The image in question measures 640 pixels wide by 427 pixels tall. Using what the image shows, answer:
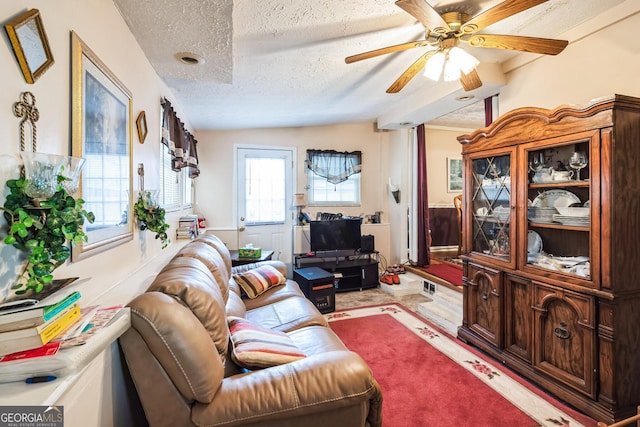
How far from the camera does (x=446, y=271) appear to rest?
14.1 ft

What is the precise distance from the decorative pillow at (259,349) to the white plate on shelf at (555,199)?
206cm

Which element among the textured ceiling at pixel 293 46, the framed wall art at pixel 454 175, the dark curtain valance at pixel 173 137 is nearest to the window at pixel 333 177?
the textured ceiling at pixel 293 46

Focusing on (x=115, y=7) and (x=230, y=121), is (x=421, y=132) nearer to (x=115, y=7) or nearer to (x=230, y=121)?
(x=230, y=121)

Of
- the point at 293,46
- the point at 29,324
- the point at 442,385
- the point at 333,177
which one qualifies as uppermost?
the point at 293,46

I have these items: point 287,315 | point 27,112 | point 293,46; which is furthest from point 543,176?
point 27,112

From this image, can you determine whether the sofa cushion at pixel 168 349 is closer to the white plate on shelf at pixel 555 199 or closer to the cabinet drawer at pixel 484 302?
the cabinet drawer at pixel 484 302

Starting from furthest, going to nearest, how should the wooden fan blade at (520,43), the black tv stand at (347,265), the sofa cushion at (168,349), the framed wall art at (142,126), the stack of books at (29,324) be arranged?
1. the black tv stand at (347,265)
2. the framed wall art at (142,126)
3. the wooden fan blade at (520,43)
4. the sofa cushion at (168,349)
5. the stack of books at (29,324)

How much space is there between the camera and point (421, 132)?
15.1 ft

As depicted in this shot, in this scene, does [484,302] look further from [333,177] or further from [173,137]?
[173,137]

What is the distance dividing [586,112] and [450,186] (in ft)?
12.3

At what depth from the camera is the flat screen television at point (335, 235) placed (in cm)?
441

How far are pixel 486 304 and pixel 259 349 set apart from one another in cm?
208

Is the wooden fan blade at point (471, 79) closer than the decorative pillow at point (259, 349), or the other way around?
the decorative pillow at point (259, 349)

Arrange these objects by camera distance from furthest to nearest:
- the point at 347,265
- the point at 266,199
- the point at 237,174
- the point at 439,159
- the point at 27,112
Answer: the point at 439,159, the point at 266,199, the point at 237,174, the point at 347,265, the point at 27,112
